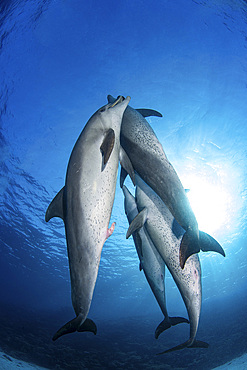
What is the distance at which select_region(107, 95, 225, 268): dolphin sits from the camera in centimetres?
305

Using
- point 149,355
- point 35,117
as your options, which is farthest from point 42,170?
point 149,355

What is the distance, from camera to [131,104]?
37.4 ft

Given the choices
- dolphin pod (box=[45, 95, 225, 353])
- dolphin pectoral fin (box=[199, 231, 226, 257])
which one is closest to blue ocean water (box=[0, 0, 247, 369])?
dolphin pod (box=[45, 95, 225, 353])

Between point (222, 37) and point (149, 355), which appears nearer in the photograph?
point (222, 37)

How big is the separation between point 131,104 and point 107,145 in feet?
31.3

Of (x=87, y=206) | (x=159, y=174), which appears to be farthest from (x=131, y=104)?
(x=87, y=206)

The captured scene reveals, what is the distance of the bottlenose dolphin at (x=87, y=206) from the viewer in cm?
260

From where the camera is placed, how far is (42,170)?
1573cm

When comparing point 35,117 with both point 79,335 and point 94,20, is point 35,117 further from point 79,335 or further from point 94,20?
point 79,335

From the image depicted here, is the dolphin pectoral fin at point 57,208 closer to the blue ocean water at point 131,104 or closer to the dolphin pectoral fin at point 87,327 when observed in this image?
the dolphin pectoral fin at point 87,327

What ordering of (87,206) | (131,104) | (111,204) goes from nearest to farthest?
(87,206) → (111,204) → (131,104)

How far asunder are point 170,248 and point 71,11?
11558 mm

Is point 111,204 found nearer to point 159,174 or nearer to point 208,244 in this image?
point 159,174

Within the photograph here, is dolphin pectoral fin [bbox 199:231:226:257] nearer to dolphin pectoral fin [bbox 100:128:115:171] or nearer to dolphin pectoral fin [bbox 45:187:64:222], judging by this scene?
dolphin pectoral fin [bbox 100:128:115:171]
